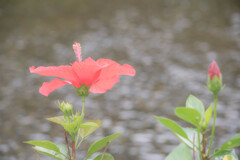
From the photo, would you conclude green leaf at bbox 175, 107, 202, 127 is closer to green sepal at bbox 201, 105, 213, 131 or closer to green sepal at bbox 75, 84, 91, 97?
green sepal at bbox 201, 105, 213, 131

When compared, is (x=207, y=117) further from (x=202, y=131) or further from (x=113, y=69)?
(x=113, y=69)

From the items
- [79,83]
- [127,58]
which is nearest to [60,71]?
[79,83]

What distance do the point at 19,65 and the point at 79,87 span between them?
3.27 meters

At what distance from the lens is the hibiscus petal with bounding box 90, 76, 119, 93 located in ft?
1.67

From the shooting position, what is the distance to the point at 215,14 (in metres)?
5.43

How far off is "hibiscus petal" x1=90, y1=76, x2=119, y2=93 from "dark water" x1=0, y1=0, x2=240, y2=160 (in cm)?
183

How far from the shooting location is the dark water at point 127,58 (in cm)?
260

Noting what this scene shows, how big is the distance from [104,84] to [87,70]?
5 centimetres

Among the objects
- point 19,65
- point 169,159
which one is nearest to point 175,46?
point 19,65

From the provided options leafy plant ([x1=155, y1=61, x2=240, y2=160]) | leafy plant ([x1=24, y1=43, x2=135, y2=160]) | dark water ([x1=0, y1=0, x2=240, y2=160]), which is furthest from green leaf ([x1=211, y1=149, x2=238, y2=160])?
dark water ([x1=0, y1=0, x2=240, y2=160])

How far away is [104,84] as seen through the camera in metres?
0.52

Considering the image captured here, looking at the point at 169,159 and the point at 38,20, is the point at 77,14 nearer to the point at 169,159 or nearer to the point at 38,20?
the point at 38,20

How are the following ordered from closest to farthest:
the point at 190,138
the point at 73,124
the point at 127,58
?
the point at 73,124 → the point at 190,138 → the point at 127,58

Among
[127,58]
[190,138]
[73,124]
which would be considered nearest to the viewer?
[73,124]
